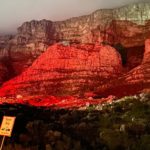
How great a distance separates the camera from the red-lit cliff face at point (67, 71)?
241 feet

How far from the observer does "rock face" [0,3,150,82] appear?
84.2 m

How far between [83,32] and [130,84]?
78.4ft

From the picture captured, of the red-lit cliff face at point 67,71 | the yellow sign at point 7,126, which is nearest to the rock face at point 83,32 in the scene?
the red-lit cliff face at point 67,71

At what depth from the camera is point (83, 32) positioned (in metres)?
88.0

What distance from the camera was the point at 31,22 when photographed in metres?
91.8

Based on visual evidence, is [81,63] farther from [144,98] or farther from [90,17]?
[144,98]

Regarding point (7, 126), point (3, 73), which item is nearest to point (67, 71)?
point (3, 73)

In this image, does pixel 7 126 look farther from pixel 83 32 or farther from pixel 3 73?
pixel 83 32

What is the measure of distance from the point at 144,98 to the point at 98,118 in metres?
9.89

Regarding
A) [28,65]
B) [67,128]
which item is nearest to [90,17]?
[28,65]

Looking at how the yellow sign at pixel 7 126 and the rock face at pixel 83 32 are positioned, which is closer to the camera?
the yellow sign at pixel 7 126

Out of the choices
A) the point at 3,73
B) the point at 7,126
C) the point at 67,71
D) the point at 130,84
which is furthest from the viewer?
the point at 3,73

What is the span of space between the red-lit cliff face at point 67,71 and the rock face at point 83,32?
3999mm

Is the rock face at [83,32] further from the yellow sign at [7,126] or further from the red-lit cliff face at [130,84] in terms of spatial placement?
the yellow sign at [7,126]
